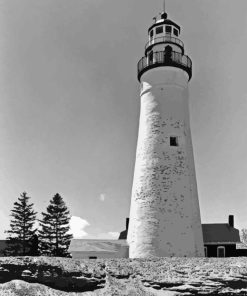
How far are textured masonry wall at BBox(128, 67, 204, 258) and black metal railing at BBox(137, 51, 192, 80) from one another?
0.99 ft

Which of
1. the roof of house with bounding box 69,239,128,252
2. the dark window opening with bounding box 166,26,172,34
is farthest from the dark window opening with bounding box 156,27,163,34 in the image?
the roof of house with bounding box 69,239,128,252

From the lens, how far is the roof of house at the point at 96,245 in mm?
22659

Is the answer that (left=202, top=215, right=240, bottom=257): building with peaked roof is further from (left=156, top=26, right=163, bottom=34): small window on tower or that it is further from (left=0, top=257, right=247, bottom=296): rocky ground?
(left=0, top=257, right=247, bottom=296): rocky ground

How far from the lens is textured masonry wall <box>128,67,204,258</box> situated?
66.4 ft

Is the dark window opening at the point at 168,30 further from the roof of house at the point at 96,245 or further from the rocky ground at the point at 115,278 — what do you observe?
the rocky ground at the point at 115,278

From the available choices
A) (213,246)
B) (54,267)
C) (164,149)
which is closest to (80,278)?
(54,267)

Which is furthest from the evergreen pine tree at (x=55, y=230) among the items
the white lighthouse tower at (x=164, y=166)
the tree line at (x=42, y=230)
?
the white lighthouse tower at (x=164, y=166)

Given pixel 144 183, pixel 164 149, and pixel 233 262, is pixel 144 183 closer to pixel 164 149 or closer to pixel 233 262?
pixel 164 149

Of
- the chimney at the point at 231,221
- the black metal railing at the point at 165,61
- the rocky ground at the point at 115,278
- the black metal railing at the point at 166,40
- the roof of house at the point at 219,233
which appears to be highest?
the black metal railing at the point at 166,40

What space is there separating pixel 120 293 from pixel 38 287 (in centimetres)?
259

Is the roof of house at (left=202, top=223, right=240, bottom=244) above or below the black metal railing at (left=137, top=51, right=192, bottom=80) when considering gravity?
below

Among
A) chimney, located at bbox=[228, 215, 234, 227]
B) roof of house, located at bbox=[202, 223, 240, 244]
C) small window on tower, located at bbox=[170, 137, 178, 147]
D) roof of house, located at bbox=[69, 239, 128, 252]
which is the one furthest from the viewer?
chimney, located at bbox=[228, 215, 234, 227]

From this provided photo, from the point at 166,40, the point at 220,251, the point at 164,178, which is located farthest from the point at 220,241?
the point at 166,40

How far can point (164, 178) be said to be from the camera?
20797 mm
